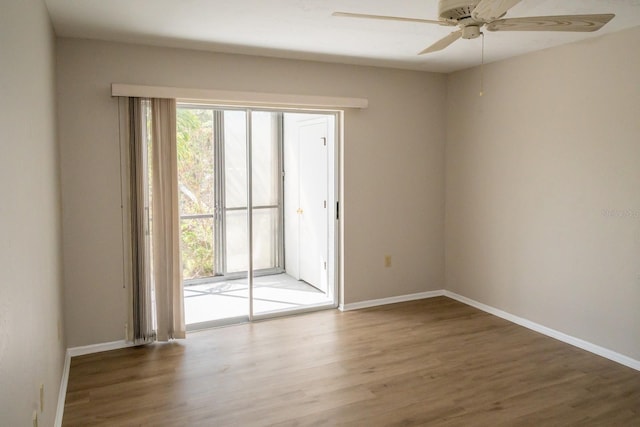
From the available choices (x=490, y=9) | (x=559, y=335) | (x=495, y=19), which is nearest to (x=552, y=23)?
(x=495, y=19)

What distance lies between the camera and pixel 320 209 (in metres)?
5.17

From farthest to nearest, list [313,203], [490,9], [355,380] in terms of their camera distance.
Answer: [313,203], [355,380], [490,9]

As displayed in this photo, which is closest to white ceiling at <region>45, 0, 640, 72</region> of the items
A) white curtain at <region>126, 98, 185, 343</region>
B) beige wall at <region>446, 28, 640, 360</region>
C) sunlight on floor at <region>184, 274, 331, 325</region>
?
beige wall at <region>446, 28, 640, 360</region>

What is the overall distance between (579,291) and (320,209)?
2.60 metres

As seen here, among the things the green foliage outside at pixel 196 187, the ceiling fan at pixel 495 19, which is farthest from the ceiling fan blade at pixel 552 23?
the green foliage outside at pixel 196 187

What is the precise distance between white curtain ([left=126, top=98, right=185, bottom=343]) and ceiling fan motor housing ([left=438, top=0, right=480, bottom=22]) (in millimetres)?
2538

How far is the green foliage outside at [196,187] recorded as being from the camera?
4.26 m

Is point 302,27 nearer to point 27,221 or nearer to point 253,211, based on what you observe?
point 253,211

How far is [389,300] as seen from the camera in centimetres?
512

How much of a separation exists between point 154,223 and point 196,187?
0.64 metres

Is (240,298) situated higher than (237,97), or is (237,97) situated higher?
(237,97)

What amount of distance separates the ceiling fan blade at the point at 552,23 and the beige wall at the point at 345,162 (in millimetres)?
2486

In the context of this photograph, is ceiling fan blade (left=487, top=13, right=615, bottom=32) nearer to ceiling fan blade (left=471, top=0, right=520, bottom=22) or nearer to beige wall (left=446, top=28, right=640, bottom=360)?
ceiling fan blade (left=471, top=0, right=520, bottom=22)

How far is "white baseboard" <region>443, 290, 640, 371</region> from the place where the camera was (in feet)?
11.7
